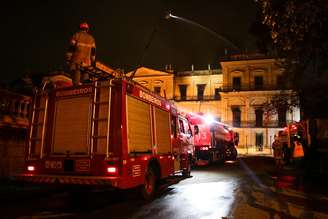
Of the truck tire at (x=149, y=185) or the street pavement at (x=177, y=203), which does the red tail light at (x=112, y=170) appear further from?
the truck tire at (x=149, y=185)

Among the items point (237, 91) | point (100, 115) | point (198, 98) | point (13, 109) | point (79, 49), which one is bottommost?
point (100, 115)

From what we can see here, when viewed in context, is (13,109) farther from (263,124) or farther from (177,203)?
(263,124)

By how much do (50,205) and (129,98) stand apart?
3.30m

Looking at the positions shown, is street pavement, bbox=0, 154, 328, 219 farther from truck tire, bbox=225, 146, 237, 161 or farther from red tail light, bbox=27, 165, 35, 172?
truck tire, bbox=225, 146, 237, 161

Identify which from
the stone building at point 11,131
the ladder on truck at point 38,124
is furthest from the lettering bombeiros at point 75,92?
the stone building at point 11,131

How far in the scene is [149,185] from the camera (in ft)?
31.8

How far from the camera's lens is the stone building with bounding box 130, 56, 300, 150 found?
2265 inches

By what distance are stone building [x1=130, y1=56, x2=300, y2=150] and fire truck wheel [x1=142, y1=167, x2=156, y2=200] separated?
45963 mm

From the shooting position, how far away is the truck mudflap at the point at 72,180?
25.6ft

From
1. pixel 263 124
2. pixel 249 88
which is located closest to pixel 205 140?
pixel 263 124

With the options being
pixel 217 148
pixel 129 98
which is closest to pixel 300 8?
pixel 129 98

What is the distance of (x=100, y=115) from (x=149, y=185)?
2.57 m

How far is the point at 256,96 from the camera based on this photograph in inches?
2347

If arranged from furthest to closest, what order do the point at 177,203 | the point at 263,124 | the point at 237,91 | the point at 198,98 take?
the point at 198,98
the point at 237,91
the point at 263,124
the point at 177,203
